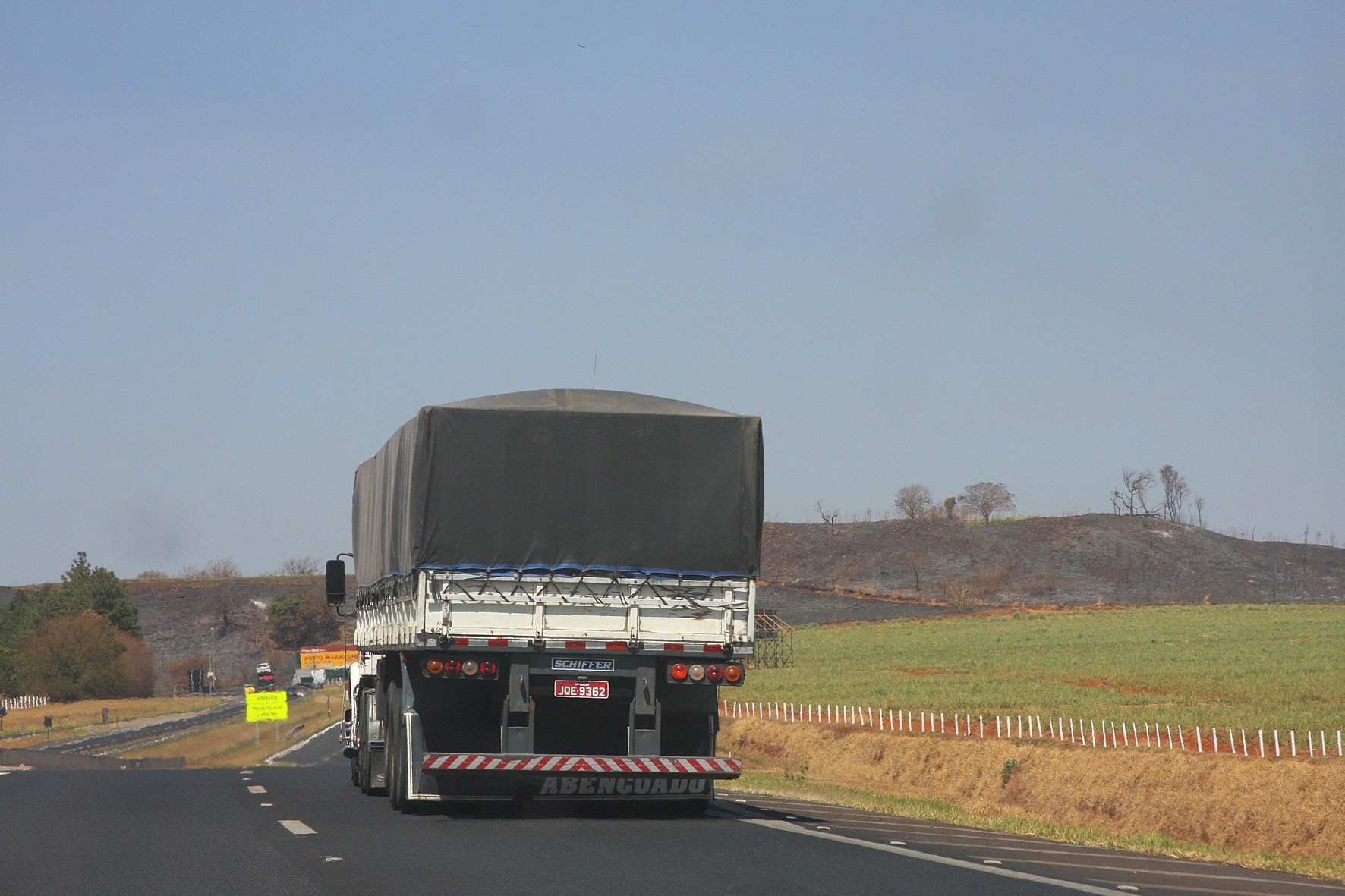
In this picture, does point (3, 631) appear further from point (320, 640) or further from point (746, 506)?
point (746, 506)

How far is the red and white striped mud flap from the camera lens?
13.8 m

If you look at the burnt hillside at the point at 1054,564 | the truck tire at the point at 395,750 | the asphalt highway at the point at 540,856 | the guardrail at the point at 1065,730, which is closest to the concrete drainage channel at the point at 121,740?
the guardrail at the point at 1065,730

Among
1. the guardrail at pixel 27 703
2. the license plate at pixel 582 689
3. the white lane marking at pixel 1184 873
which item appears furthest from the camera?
the guardrail at pixel 27 703

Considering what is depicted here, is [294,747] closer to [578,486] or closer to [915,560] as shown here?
[578,486]

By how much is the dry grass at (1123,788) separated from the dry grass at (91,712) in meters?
82.7

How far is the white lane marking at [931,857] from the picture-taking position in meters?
9.30

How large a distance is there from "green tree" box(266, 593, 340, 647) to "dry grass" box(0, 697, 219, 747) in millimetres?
36897

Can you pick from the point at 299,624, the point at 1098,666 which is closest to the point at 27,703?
the point at 299,624

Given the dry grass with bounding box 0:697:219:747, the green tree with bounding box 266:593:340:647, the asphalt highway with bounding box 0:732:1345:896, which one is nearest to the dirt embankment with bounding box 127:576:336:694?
the green tree with bounding box 266:593:340:647

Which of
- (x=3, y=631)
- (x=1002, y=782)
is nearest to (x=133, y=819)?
(x=1002, y=782)

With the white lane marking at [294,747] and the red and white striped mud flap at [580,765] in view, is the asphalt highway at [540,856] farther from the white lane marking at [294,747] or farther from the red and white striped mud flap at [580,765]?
the white lane marking at [294,747]

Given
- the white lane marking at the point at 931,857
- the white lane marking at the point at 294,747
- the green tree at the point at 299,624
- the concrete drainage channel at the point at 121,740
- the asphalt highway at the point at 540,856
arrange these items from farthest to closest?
the green tree at the point at 299,624 → the white lane marking at the point at 294,747 → the concrete drainage channel at the point at 121,740 → the asphalt highway at the point at 540,856 → the white lane marking at the point at 931,857

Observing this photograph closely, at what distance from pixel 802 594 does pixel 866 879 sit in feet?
432

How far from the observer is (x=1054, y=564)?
151 meters
